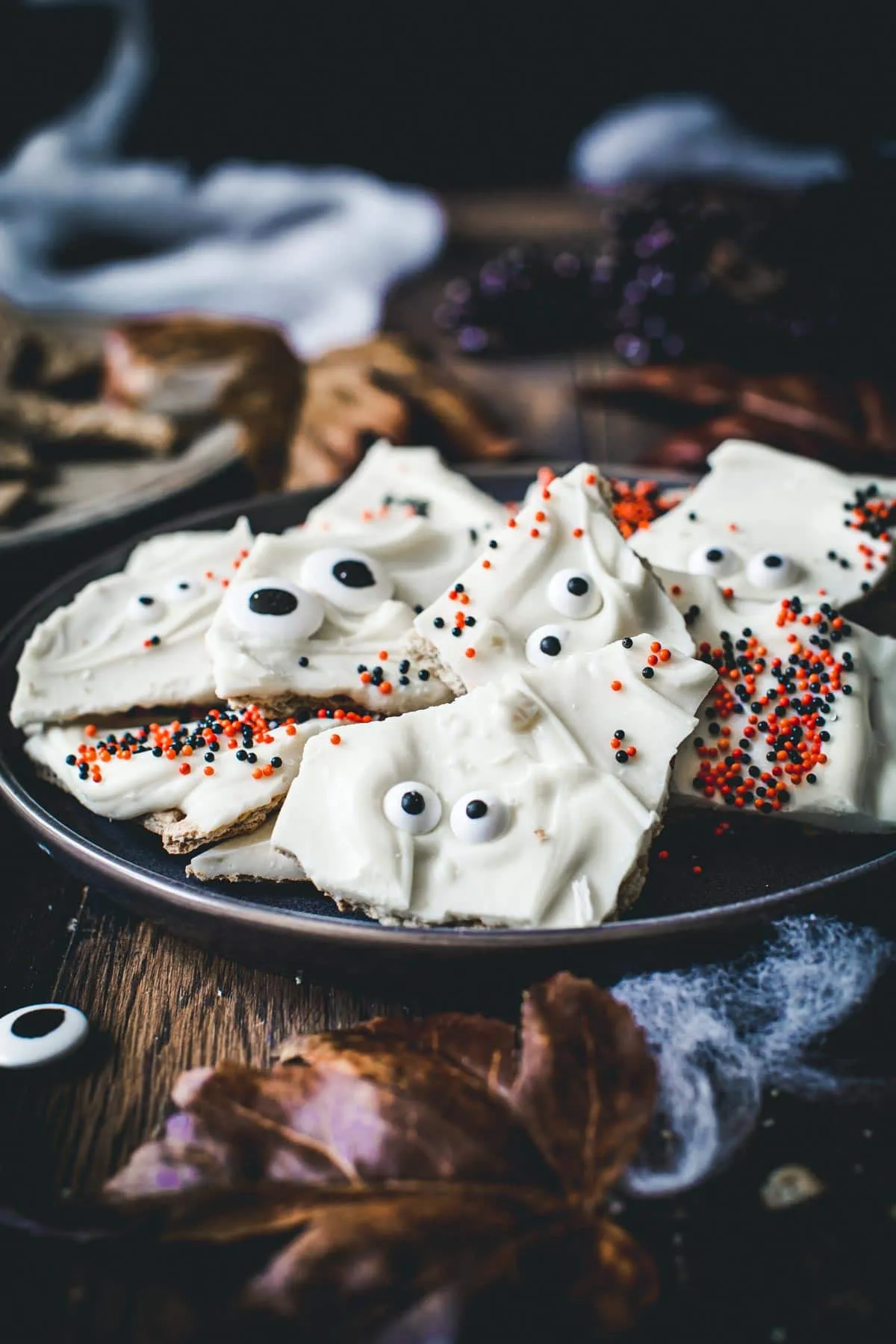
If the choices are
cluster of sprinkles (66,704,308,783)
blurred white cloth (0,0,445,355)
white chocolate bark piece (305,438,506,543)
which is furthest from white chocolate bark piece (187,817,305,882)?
blurred white cloth (0,0,445,355)

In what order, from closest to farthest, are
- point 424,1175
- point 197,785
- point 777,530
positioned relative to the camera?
point 424,1175 → point 197,785 → point 777,530

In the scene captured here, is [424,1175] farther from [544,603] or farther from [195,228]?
[195,228]

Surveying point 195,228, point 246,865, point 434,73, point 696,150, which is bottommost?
point 696,150

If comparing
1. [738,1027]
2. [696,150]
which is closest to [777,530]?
[738,1027]

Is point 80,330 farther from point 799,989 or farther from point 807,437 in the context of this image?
point 799,989

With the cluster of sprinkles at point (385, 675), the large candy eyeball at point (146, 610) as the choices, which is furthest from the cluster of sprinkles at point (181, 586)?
the cluster of sprinkles at point (385, 675)

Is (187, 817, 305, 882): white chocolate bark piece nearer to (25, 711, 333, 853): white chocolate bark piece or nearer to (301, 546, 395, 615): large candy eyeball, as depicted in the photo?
(25, 711, 333, 853): white chocolate bark piece

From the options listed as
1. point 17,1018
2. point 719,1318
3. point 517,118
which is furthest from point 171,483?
point 517,118
